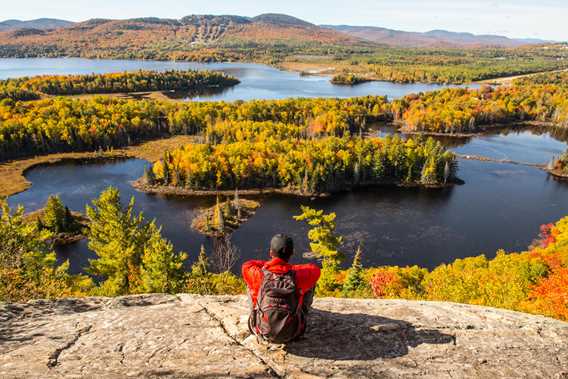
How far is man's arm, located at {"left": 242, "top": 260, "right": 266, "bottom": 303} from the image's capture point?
8694 mm

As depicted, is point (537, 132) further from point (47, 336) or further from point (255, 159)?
point (47, 336)

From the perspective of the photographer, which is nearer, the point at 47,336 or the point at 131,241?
the point at 47,336

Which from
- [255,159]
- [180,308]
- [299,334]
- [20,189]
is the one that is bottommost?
[20,189]

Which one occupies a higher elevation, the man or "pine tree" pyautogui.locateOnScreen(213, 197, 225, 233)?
the man

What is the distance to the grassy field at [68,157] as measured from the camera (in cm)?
10164

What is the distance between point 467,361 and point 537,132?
683 ft

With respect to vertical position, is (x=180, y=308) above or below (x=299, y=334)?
below

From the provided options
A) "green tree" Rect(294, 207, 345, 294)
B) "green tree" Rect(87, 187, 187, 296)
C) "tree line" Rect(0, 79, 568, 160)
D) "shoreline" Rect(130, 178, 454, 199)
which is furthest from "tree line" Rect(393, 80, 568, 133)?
"green tree" Rect(87, 187, 187, 296)

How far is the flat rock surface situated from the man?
83 cm

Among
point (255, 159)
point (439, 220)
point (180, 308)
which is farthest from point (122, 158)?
point (180, 308)

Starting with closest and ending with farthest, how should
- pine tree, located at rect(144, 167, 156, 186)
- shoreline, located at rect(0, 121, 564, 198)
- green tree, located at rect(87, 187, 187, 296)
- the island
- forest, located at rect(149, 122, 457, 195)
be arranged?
green tree, located at rect(87, 187, 187, 296), the island, shoreline, located at rect(0, 121, 564, 198), forest, located at rect(149, 122, 457, 195), pine tree, located at rect(144, 167, 156, 186)

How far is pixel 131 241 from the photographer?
119 ft

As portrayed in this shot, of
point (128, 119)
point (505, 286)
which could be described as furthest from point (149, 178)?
point (505, 286)

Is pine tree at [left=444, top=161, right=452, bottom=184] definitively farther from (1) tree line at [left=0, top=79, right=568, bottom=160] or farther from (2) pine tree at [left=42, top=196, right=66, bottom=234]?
(2) pine tree at [left=42, top=196, right=66, bottom=234]
